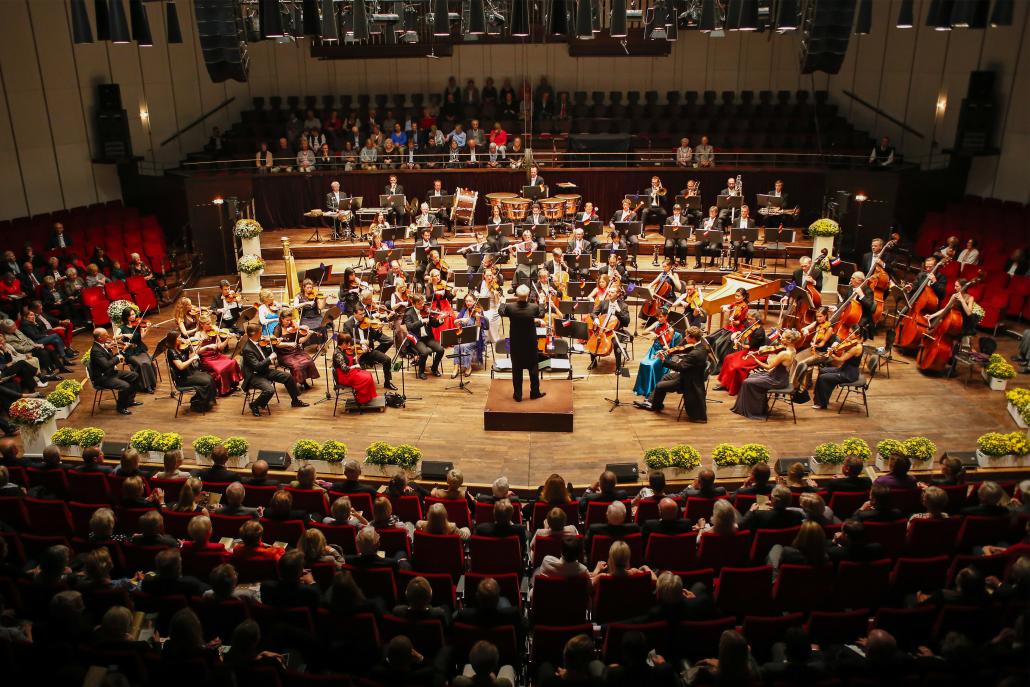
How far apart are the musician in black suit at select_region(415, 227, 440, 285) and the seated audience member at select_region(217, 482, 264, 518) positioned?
701cm

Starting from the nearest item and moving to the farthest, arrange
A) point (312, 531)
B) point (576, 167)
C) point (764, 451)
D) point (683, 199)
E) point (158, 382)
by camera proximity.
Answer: point (312, 531) → point (764, 451) → point (158, 382) → point (683, 199) → point (576, 167)

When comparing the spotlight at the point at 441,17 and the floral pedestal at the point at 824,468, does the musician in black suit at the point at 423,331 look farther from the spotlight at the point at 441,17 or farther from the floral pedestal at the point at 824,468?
the floral pedestal at the point at 824,468

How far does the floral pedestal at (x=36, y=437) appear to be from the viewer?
29.0 ft

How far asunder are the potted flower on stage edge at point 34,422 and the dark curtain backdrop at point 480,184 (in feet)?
31.3

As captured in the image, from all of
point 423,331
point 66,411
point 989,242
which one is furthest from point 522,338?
point 989,242

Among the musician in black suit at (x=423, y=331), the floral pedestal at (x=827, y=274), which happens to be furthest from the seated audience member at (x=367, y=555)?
the floral pedestal at (x=827, y=274)

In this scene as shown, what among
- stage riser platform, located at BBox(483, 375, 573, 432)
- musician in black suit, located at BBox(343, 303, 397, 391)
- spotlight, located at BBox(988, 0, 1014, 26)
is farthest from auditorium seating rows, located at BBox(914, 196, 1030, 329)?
musician in black suit, located at BBox(343, 303, 397, 391)

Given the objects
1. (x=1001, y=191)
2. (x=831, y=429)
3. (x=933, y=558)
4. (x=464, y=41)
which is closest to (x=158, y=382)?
(x=831, y=429)

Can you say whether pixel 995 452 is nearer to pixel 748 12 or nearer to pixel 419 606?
pixel 419 606

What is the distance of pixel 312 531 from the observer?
18.4ft

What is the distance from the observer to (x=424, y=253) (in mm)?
13812

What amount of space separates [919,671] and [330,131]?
55.8 feet

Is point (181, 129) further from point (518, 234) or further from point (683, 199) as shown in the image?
point (683, 199)

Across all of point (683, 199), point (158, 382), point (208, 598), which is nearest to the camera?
point (208, 598)
